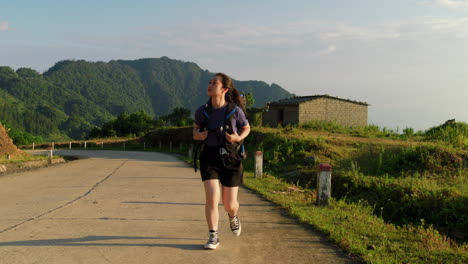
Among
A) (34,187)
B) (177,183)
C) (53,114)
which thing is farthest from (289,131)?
(53,114)

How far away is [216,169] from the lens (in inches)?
190

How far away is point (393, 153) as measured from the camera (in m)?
17.4

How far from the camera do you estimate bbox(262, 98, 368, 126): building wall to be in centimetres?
3584

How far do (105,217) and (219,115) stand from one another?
116 inches

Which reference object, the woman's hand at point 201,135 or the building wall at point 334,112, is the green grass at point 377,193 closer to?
the woman's hand at point 201,135

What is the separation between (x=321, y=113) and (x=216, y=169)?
3358 cm

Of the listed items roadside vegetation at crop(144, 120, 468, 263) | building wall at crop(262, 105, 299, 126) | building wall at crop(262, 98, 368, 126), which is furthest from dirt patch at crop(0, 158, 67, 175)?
building wall at crop(262, 98, 368, 126)

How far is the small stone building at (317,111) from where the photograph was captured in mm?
35875

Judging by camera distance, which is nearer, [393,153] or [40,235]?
[40,235]

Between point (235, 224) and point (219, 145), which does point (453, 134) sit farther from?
point (219, 145)

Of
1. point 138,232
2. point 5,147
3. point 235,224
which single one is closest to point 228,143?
point 235,224

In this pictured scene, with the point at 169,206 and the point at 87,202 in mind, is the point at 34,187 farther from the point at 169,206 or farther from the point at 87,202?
the point at 169,206

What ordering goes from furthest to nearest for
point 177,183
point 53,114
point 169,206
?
1. point 53,114
2. point 177,183
3. point 169,206

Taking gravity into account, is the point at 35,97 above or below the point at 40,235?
above
